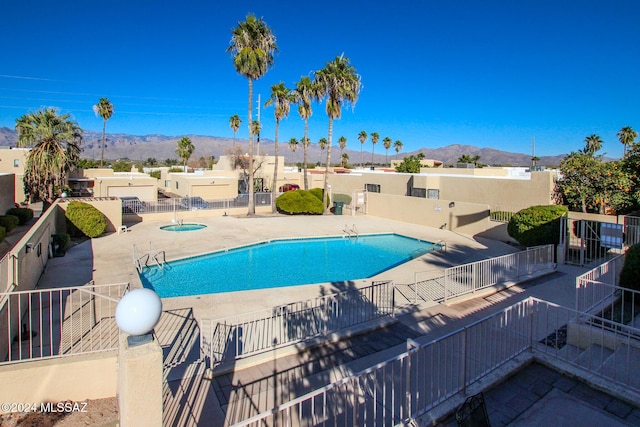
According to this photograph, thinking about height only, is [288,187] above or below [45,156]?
below

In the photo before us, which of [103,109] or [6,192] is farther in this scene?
[103,109]

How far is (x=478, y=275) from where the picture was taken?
34.8 ft

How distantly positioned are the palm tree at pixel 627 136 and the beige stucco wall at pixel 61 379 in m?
56.1

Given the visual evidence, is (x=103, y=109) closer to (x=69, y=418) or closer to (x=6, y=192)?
(x=6, y=192)

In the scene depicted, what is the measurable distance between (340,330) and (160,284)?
25.3 feet

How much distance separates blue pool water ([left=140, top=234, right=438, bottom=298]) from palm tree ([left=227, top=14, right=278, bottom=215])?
11.8 metres

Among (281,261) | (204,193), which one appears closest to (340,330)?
(281,261)

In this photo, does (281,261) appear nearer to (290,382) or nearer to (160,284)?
(160,284)

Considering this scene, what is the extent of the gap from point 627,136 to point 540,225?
139ft

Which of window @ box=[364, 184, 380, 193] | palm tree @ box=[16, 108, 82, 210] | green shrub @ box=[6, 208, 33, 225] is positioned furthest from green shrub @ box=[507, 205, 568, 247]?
palm tree @ box=[16, 108, 82, 210]

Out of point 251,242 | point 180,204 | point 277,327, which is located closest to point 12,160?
point 180,204

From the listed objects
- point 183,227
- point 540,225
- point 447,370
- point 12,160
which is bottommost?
point 447,370

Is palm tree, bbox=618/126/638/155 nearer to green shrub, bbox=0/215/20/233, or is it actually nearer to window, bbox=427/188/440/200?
window, bbox=427/188/440/200

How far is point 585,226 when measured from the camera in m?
12.9
